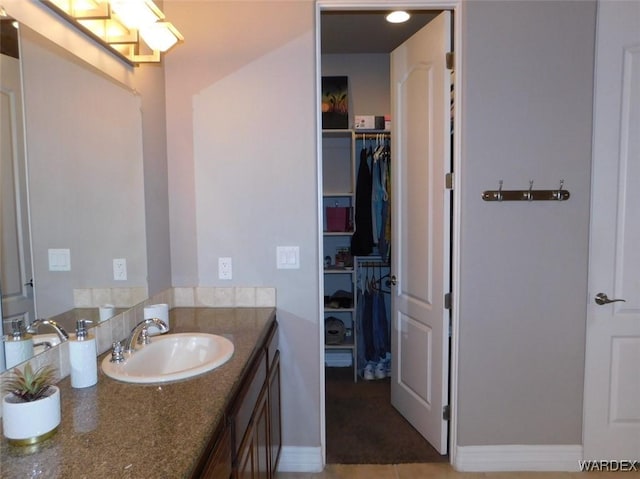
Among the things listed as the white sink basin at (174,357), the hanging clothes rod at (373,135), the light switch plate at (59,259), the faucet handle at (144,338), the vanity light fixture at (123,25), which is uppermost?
the vanity light fixture at (123,25)

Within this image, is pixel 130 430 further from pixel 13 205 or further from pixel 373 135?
pixel 373 135

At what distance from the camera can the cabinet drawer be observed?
122cm

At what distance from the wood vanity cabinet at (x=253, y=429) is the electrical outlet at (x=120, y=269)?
656 millimetres

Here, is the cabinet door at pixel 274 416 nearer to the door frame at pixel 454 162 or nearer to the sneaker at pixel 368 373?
the door frame at pixel 454 162

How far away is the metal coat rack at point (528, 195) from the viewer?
2.04 m

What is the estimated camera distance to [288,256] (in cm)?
212

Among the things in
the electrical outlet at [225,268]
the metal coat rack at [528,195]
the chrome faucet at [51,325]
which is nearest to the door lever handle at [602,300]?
the metal coat rack at [528,195]

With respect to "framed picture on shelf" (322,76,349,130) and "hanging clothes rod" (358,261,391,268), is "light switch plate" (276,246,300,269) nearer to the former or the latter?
"hanging clothes rod" (358,261,391,268)

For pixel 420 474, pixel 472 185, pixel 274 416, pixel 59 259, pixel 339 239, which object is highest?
pixel 472 185

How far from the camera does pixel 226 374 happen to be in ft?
4.13

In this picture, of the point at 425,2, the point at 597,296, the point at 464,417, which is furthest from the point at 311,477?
the point at 425,2

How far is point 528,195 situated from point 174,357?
1.84m

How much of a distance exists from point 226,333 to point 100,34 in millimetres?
1300

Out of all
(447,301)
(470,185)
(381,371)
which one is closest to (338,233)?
(381,371)
